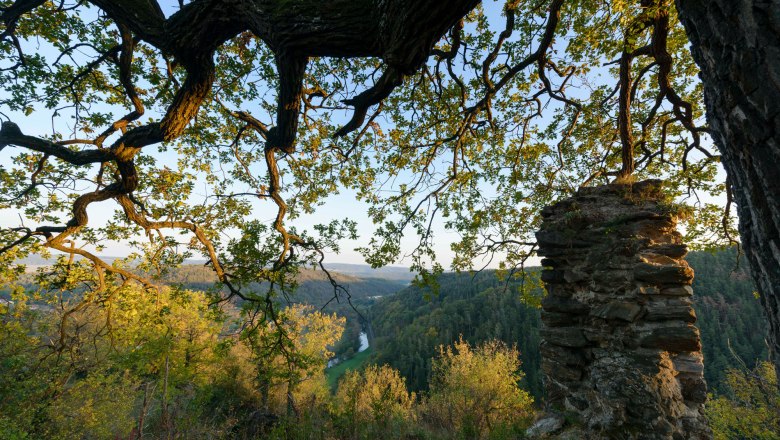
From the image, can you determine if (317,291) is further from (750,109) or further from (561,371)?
(750,109)

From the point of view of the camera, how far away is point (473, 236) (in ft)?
20.5

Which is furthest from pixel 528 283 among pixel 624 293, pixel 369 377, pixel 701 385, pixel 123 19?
pixel 369 377

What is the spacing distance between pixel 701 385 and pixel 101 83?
969cm

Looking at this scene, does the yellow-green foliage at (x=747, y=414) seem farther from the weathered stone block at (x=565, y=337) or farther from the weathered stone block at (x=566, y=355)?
the weathered stone block at (x=565, y=337)

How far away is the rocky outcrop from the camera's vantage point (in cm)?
376

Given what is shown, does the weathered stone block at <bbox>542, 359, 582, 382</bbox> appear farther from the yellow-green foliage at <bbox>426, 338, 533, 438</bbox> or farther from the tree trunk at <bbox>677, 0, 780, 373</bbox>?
the yellow-green foliage at <bbox>426, 338, 533, 438</bbox>

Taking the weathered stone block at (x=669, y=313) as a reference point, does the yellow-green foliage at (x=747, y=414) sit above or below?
below

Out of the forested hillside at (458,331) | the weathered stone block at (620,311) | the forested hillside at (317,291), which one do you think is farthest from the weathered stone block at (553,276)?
the forested hillside at (458,331)

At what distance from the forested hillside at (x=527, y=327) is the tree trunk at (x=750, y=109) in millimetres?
41522

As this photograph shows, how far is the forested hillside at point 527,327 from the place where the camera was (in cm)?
4581

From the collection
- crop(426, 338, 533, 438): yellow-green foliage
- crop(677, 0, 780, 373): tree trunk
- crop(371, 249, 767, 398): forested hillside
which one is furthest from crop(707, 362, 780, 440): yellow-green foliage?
crop(371, 249, 767, 398): forested hillside

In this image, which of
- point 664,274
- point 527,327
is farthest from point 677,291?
point 527,327

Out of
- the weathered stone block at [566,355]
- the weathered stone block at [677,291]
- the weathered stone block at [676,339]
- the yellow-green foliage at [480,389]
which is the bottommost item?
the yellow-green foliage at [480,389]

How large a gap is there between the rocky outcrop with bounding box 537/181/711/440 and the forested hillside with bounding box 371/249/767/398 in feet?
122
